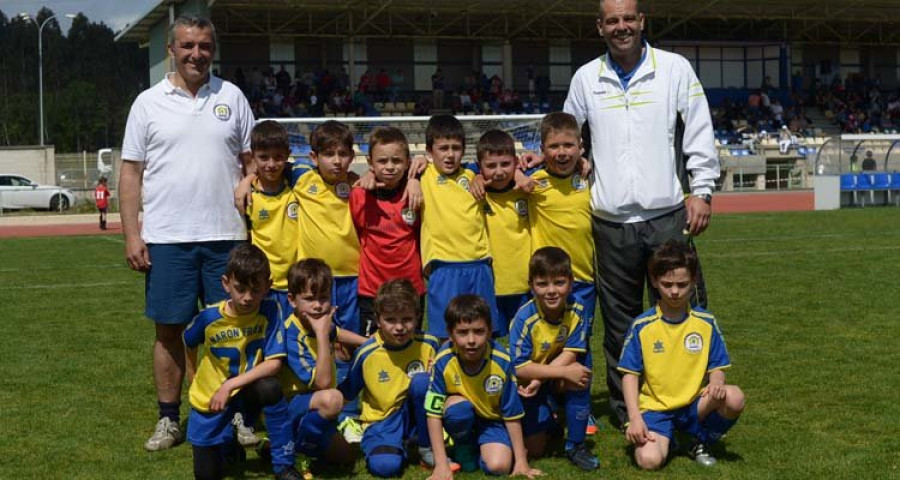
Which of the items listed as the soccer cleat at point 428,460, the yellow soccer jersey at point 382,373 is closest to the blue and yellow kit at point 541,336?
the yellow soccer jersey at point 382,373

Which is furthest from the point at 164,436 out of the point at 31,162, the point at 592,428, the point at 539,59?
the point at 539,59

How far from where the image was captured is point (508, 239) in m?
5.93

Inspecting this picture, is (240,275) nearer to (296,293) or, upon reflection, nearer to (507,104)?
(296,293)

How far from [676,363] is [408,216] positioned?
160 centimetres

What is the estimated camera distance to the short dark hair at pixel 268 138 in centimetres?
573

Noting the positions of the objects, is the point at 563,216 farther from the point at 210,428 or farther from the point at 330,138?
the point at 210,428

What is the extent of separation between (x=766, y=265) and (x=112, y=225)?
63.9 ft

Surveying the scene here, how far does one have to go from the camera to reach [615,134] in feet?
18.7

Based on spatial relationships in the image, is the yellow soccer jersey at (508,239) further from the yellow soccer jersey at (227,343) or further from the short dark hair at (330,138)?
the yellow soccer jersey at (227,343)

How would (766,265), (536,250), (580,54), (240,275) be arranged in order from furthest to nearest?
(580,54), (766,265), (536,250), (240,275)

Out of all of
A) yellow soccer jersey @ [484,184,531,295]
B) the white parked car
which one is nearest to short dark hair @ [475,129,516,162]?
yellow soccer jersey @ [484,184,531,295]

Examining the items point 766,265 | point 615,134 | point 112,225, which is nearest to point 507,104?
point 112,225

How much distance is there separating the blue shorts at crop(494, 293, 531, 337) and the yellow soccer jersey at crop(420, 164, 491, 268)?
0.34 metres

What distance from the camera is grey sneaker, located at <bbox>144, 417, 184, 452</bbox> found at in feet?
19.0
